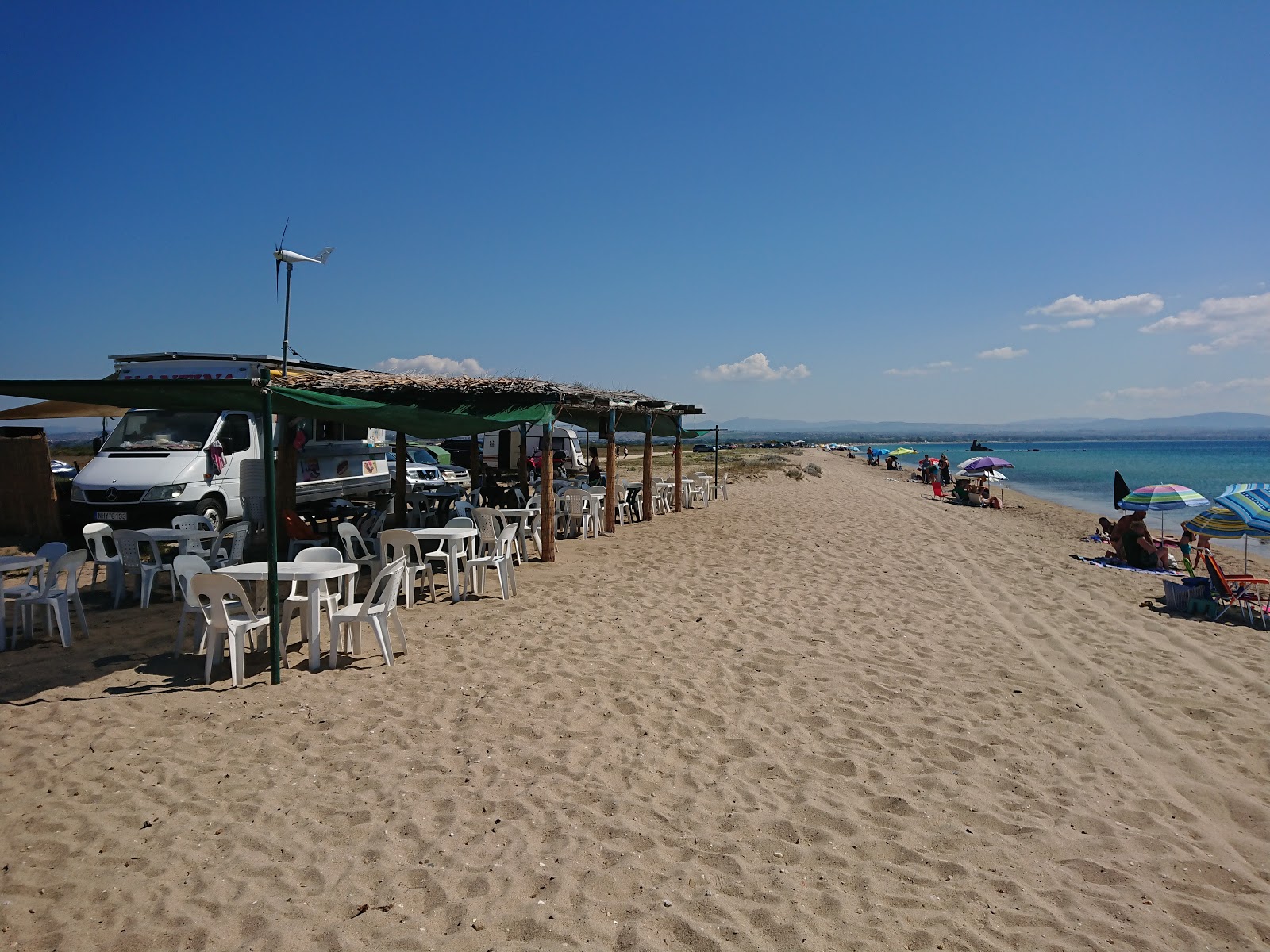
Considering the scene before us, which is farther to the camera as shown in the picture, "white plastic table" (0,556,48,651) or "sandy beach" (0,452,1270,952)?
"white plastic table" (0,556,48,651)

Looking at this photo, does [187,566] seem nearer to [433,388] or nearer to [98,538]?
[98,538]

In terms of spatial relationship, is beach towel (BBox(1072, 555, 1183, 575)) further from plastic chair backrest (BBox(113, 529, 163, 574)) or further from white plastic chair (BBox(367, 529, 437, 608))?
plastic chair backrest (BBox(113, 529, 163, 574))

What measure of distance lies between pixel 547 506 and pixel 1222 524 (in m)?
7.88

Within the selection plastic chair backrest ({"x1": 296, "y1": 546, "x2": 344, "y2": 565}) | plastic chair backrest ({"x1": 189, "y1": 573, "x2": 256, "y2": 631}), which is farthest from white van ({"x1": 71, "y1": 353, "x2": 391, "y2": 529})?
plastic chair backrest ({"x1": 189, "y1": 573, "x2": 256, "y2": 631})

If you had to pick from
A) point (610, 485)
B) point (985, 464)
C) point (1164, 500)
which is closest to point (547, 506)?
point (610, 485)

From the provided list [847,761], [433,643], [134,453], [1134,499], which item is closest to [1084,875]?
[847,761]

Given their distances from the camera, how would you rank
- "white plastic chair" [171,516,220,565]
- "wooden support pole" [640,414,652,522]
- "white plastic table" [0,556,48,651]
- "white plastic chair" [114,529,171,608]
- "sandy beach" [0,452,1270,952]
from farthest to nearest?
1. "wooden support pole" [640,414,652,522]
2. "white plastic chair" [171,516,220,565]
3. "white plastic chair" [114,529,171,608]
4. "white plastic table" [0,556,48,651]
5. "sandy beach" [0,452,1270,952]

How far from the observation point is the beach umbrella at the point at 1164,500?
10.4 meters

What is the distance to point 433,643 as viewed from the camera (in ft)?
19.7

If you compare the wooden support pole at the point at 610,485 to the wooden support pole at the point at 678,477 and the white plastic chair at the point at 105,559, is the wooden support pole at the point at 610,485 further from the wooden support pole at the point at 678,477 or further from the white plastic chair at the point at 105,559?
the white plastic chair at the point at 105,559

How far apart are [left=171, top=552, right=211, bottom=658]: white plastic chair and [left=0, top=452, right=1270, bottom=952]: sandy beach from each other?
20 centimetres

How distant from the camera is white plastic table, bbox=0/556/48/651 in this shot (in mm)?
5738

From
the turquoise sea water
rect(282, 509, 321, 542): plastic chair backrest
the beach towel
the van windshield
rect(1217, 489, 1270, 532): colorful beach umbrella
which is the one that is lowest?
the turquoise sea water

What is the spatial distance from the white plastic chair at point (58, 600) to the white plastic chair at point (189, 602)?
796mm
